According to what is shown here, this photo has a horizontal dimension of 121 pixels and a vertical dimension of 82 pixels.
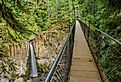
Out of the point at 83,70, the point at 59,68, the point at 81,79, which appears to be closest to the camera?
the point at 59,68

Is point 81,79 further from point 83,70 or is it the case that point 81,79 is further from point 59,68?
point 59,68

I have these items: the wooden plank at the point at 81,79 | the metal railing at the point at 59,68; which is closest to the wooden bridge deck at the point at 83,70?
the wooden plank at the point at 81,79

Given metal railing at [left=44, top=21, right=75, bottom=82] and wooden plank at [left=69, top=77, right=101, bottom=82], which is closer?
metal railing at [left=44, top=21, right=75, bottom=82]

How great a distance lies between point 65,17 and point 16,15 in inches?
388

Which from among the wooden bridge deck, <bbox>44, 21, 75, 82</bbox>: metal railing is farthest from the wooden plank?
<bbox>44, 21, 75, 82</bbox>: metal railing

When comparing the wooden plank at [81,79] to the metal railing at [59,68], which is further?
the wooden plank at [81,79]

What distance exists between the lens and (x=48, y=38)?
1759 cm

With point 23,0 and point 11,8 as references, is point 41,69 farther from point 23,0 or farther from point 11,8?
point 23,0

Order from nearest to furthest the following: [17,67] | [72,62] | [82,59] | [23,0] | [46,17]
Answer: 1. [72,62]
2. [82,59]
3. [17,67]
4. [23,0]
5. [46,17]

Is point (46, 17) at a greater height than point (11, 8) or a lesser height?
lesser

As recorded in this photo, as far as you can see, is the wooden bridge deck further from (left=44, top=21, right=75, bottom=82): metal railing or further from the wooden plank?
(left=44, top=21, right=75, bottom=82): metal railing

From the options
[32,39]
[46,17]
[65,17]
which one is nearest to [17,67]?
[32,39]

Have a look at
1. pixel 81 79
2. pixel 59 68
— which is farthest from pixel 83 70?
pixel 59 68

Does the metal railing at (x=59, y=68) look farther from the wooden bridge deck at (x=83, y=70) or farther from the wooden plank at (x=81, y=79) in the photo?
the wooden bridge deck at (x=83, y=70)
